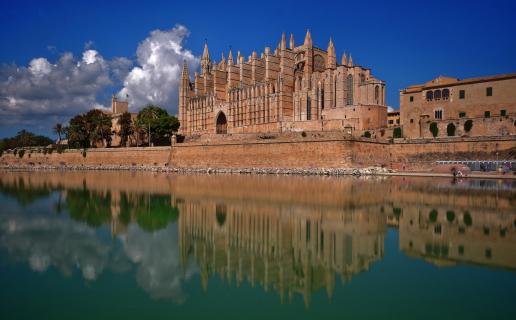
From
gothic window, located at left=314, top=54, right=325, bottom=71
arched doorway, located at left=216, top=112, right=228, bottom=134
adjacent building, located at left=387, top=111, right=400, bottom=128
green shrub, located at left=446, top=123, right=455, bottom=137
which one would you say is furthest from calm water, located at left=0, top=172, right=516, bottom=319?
arched doorway, located at left=216, top=112, right=228, bottom=134

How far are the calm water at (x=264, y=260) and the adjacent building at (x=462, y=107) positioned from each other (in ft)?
63.9

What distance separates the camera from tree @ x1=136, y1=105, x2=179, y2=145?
5675 centimetres

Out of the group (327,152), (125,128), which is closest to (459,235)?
(327,152)

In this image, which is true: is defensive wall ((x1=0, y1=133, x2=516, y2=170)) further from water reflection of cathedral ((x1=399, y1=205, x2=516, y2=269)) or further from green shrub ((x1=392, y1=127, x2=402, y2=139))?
water reflection of cathedral ((x1=399, y1=205, x2=516, y2=269))

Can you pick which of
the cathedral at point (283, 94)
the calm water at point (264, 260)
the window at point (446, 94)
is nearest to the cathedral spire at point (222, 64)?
the cathedral at point (283, 94)

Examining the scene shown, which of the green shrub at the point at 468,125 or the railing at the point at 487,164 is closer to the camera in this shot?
the railing at the point at 487,164

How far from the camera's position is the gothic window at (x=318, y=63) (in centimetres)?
5678

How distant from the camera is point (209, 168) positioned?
43906 mm

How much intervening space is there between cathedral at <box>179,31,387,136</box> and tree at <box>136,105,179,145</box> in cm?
709

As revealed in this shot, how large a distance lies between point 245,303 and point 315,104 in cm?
4413

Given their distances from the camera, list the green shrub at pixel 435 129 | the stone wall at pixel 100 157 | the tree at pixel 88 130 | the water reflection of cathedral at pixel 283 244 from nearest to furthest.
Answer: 1. the water reflection of cathedral at pixel 283 244
2. the green shrub at pixel 435 129
3. the stone wall at pixel 100 157
4. the tree at pixel 88 130

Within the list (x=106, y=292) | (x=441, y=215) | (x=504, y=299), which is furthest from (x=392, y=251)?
(x=106, y=292)

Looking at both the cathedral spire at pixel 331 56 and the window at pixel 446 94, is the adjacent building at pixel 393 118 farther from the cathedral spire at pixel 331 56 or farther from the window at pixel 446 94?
the window at pixel 446 94

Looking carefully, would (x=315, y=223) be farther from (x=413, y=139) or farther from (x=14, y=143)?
(x=14, y=143)
